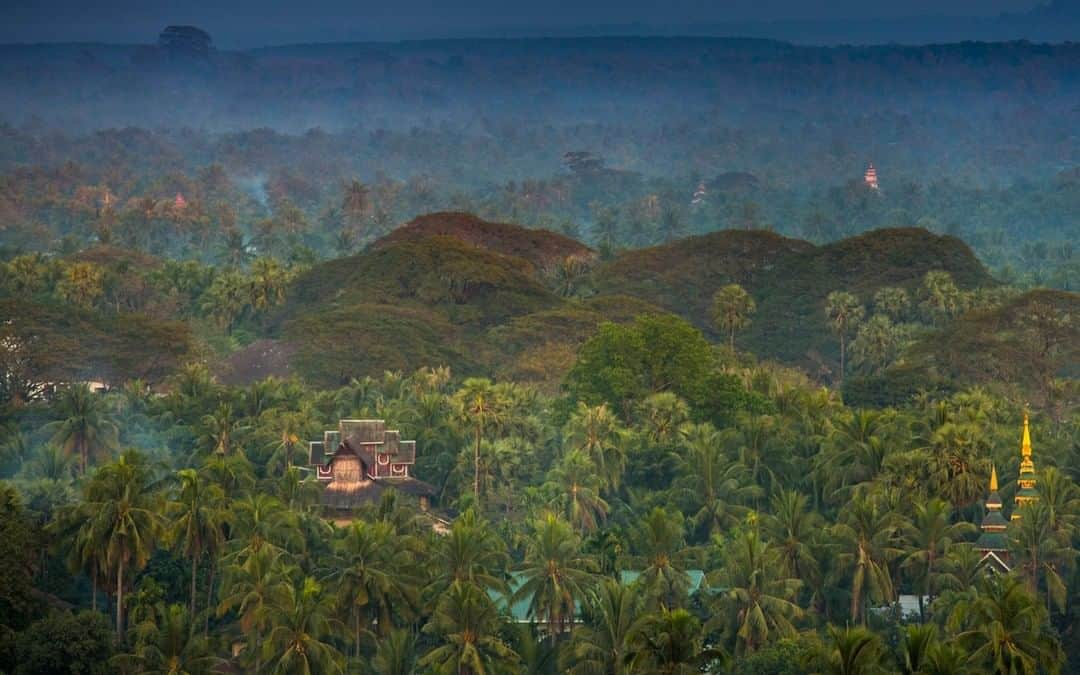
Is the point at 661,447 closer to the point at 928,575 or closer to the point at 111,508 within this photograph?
the point at 928,575

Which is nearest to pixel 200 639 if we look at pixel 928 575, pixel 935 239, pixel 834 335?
pixel 928 575

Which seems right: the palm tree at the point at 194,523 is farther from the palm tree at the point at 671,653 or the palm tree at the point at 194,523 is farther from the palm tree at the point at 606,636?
the palm tree at the point at 671,653

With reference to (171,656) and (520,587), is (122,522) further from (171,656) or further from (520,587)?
(520,587)

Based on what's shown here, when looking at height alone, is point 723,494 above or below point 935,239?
above

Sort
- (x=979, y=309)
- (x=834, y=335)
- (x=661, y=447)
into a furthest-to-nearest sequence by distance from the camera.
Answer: (x=834, y=335), (x=979, y=309), (x=661, y=447)

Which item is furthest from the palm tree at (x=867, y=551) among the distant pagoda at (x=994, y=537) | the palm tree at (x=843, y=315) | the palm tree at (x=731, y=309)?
the palm tree at (x=843, y=315)

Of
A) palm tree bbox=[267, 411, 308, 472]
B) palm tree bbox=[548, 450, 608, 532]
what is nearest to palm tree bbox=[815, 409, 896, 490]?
palm tree bbox=[548, 450, 608, 532]
